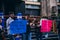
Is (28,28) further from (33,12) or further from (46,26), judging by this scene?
(33,12)

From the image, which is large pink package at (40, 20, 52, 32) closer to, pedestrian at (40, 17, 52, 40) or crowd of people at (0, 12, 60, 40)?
pedestrian at (40, 17, 52, 40)

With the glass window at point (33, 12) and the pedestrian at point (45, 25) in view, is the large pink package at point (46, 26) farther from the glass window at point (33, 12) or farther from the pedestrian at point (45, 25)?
the glass window at point (33, 12)

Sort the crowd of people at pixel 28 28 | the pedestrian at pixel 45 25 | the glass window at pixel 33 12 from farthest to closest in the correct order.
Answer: the glass window at pixel 33 12 < the pedestrian at pixel 45 25 < the crowd of people at pixel 28 28

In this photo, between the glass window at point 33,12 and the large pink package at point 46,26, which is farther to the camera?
the glass window at point 33,12

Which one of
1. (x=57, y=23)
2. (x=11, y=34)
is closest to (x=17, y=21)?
(x=11, y=34)

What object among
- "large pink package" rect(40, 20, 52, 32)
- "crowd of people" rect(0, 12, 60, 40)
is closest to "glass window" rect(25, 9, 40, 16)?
"crowd of people" rect(0, 12, 60, 40)

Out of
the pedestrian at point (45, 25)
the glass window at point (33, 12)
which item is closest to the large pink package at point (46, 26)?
the pedestrian at point (45, 25)

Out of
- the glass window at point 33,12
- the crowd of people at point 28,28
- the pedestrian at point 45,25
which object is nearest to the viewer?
the crowd of people at point 28,28

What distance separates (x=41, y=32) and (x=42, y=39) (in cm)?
45

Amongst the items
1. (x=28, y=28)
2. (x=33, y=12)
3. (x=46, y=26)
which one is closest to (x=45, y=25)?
(x=46, y=26)

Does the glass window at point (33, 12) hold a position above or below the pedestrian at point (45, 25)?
above

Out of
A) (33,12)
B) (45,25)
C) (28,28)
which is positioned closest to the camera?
(28,28)

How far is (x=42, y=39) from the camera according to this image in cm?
1377

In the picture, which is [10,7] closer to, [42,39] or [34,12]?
[34,12]
